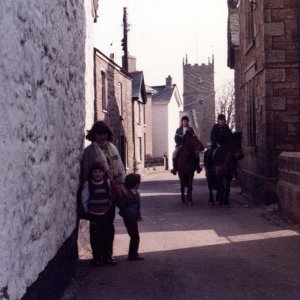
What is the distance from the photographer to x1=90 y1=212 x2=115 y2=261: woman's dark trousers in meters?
7.72

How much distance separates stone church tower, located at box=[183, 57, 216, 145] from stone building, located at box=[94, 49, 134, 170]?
63.6 m

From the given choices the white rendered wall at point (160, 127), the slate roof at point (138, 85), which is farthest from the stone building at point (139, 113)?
the white rendered wall at point (160, 127)

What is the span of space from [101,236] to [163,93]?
51292 mm

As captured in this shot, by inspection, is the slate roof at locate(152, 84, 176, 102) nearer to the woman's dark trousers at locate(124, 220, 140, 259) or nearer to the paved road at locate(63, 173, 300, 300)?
the paved road at locate(63, 173, 300, 300)

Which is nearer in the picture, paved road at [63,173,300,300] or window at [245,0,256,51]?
paved road at [63,173,300,300]

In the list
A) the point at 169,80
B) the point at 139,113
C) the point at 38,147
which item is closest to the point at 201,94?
the point at 169,80

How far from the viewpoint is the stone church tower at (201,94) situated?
99250 millimetres

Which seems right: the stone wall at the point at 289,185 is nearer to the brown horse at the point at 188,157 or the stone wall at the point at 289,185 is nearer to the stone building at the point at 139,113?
the brown horse at the point at 188,157

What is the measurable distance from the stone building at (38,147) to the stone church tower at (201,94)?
9010 centimetres

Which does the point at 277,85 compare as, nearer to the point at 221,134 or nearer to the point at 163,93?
the point at 221,134

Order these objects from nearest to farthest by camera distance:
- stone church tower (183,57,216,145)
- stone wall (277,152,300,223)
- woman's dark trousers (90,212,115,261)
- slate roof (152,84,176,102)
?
woman's dark trousers (90,212,115,261) → stone wall (277,152,300,223) → slate roof (152,84,176,102) → stone church tower (183,57,216,145)

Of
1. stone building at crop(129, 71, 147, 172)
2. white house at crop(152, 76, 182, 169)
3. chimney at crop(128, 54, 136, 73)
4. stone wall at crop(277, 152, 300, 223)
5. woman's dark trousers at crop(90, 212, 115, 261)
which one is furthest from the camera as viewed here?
white house at crop(152, 76, 182, 169)

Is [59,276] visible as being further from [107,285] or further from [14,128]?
[14,128]

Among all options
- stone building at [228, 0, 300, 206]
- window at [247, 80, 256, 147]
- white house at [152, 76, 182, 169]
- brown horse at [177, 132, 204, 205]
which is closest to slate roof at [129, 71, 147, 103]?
white house at [152, 76, 182, 169]
